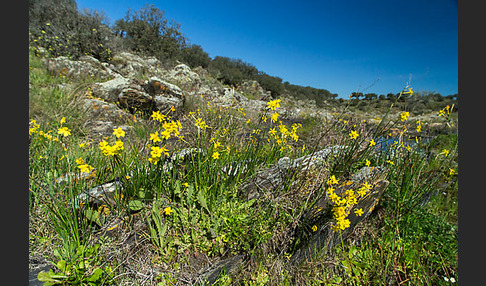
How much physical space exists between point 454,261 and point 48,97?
837 centimetres

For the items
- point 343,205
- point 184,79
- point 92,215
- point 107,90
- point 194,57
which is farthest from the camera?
point 194,57

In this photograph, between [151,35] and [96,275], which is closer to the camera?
[96,275]

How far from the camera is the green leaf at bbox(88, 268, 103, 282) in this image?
155 centimetres

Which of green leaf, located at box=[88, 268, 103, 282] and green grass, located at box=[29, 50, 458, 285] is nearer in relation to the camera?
green leaf, located at box=[88, 268, 103, 282]

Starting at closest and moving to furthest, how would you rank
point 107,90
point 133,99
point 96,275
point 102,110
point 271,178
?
point 96,275, point 271,178, point 102,110, point 133,99, point 107,90

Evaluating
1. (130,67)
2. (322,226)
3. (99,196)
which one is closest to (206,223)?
(99,196)

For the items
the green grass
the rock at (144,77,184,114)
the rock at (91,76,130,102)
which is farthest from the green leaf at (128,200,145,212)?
the rock at (91,76,130,102)

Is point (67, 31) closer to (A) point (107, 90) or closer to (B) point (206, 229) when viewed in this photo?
(A) point (107, 90)

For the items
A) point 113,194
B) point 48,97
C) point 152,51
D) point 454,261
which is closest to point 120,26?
point 152,51

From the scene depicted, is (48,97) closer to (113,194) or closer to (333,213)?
(113,194)

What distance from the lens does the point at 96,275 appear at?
1.56 meters

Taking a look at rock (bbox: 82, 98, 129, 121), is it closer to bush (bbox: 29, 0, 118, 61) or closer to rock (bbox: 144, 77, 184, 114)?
rock (bbox: 144, 77, 184, 114)

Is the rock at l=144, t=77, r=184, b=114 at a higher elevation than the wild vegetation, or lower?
higher

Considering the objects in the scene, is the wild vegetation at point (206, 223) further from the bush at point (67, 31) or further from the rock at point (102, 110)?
the bush at point (67, 31)
